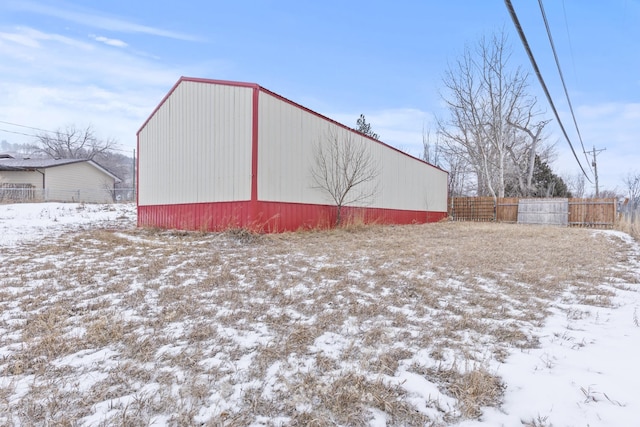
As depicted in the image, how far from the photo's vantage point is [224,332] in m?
2.62

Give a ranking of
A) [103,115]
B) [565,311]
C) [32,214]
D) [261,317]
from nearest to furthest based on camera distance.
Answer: [261,317]
[565,311]
[32,214]
[103,115]

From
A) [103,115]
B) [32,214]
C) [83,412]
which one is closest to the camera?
[83,412]

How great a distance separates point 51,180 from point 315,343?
2836 centimetres

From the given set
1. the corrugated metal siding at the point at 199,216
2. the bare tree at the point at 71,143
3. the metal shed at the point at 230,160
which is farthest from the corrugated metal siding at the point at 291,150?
the bare tree at the point at 71,143

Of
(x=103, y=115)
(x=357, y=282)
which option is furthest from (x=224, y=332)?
(x=103, y=115)

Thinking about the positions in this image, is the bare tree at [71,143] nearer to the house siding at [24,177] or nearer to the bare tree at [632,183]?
the house siding at [24,177]

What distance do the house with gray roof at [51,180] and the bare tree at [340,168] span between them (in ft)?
61.6

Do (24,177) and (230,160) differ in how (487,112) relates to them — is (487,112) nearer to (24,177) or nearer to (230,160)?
(230,160)

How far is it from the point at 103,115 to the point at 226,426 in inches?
1828

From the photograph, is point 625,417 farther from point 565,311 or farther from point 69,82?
point 69,82

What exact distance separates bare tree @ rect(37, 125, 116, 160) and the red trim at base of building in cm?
3614

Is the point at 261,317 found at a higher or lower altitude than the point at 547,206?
lower

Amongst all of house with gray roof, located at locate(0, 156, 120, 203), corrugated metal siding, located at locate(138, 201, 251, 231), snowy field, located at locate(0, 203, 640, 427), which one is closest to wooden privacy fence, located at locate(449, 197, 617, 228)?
snowy field, located at locate(0, 203, 640, 427)

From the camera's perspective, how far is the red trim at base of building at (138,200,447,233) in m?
8.30
